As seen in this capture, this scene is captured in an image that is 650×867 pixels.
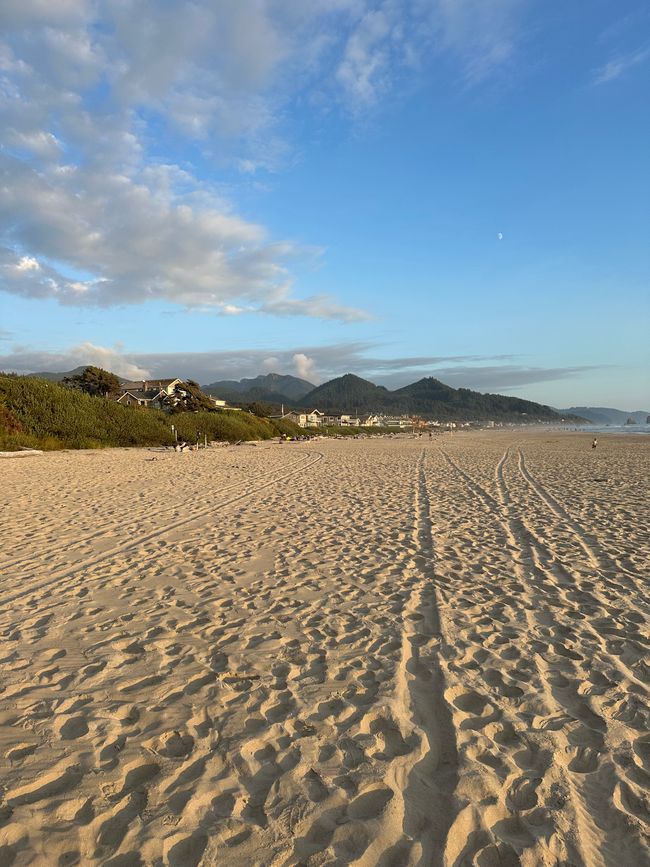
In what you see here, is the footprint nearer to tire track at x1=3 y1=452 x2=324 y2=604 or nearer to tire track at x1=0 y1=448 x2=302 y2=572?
tire track at x1=3 y1=452 x2=324 y2=604

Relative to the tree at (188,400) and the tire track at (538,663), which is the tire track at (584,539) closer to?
the tire track at (538,663)

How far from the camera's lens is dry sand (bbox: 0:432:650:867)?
2.36 meters

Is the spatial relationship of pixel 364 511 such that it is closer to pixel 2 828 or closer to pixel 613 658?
pixel 613 658

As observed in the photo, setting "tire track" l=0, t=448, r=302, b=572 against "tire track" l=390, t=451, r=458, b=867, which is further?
"tire track" l=0, t=448, r=302, b=572

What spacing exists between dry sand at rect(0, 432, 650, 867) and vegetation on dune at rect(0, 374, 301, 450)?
23332 millimetres

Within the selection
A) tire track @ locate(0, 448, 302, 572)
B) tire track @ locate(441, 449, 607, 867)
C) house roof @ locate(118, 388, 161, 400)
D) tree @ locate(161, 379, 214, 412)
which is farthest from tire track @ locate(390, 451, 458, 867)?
house roof @ locate(118, 388, 161, 400)

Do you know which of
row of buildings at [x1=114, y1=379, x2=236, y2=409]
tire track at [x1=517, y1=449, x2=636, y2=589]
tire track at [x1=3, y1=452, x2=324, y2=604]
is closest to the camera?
tire track at [x1=3, y1=452, x2=324, y2=604]

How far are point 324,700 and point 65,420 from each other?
104ft

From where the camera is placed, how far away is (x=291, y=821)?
2.42 meters

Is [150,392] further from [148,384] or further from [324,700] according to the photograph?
[324,700]

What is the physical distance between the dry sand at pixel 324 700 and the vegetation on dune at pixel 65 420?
76.5ft

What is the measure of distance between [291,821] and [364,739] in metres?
0.76

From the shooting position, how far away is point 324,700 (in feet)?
11.3

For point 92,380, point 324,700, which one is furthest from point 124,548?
point 92,380
